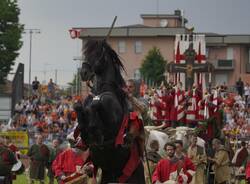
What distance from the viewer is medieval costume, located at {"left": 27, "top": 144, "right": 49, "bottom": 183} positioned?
28766 mm

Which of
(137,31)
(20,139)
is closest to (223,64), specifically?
(137,31)

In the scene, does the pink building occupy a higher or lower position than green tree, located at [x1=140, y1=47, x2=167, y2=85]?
higher

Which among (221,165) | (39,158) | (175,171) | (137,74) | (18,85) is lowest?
(39,158)

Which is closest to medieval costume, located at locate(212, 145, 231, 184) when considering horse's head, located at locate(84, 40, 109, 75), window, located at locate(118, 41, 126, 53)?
horse's head, located at locate(84, 40, 109, 75)

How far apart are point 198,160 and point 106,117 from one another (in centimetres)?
1000

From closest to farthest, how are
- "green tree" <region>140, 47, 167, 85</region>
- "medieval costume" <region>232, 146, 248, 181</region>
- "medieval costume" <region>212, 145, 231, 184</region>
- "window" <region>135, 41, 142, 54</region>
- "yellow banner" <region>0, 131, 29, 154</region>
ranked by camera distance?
"medieval costume" <region>212, 145, 231, 184</region> < "medieval costume" <region>232, 146, 248, 181</region> < "yellow banner" <region>0, 131, 29, 154</region> < "green tree" <region>140, 47, 167, 85</region> < "window" <region>135, 41, 142, 54</region>

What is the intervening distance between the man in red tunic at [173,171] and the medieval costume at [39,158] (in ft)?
46.2

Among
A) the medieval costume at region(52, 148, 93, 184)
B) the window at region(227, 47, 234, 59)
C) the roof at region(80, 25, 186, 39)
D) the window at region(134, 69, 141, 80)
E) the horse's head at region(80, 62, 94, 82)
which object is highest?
the roof at region(80, 25, 186, 39)

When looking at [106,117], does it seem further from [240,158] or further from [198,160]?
[240,158]

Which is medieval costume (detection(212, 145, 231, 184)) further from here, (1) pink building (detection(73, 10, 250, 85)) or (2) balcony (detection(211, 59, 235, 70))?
(2) balcony (detection(211, 59, 235, 70))

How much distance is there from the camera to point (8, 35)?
69750 millimetres

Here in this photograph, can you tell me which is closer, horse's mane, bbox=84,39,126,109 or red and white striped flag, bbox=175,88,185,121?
horse's mane, bbox=84,39,126,109

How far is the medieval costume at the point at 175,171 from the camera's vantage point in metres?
14.8

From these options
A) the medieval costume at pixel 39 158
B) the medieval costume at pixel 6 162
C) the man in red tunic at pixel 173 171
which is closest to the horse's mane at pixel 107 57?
the man in red tunic at pixel 173 171
